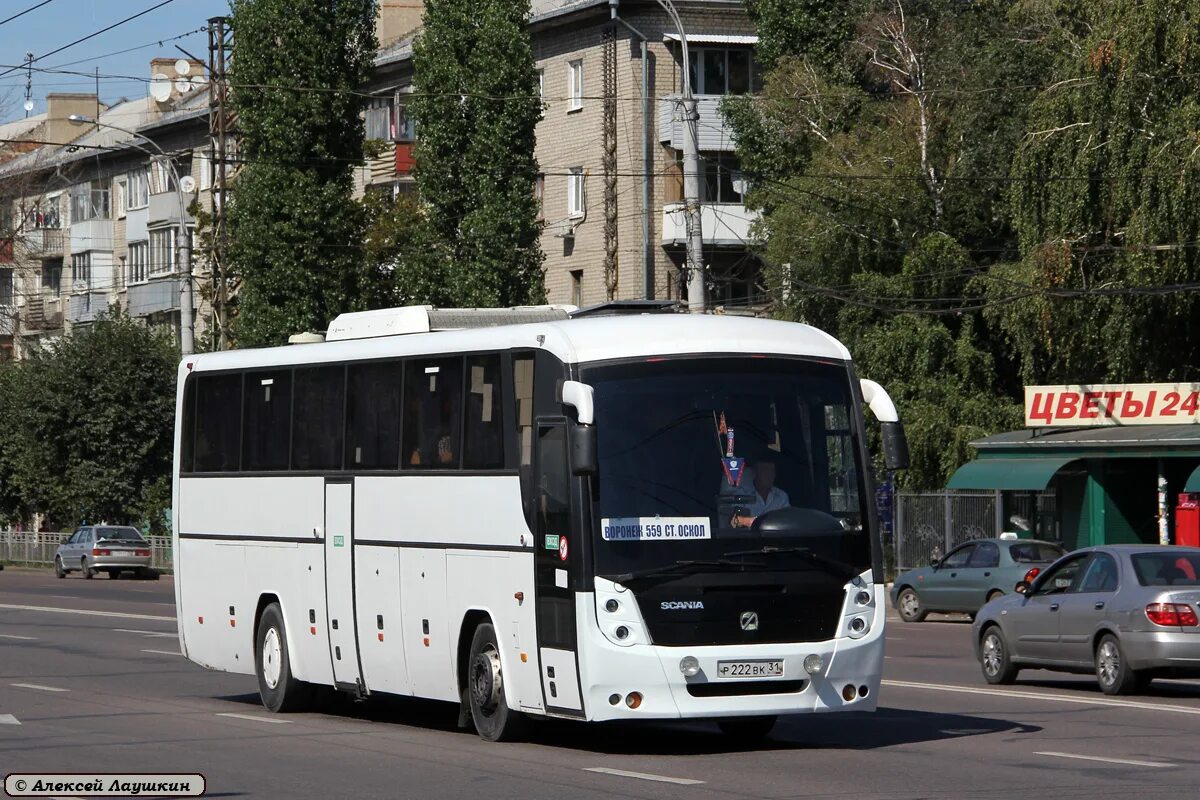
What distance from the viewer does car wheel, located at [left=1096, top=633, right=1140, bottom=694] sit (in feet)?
62.0

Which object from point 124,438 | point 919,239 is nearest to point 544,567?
point 919,239

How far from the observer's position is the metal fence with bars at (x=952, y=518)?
41188 mm

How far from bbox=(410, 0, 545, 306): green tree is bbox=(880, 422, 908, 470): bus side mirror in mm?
37610

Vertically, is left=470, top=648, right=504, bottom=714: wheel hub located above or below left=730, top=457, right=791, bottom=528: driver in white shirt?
below

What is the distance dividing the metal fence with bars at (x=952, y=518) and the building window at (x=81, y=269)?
2000 inches

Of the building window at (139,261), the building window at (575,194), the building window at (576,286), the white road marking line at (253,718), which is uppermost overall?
the building window at (139,261)

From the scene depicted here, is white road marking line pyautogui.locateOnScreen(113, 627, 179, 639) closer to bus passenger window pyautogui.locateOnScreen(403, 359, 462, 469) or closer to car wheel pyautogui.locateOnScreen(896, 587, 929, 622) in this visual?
car wheel pyautogui.locateOnScreen(896, 587, 929, 622)

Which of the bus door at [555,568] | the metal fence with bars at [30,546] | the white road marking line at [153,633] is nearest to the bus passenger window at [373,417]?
the bus door at [555,568]

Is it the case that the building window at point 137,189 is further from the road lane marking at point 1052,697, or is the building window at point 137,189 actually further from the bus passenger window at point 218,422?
the road lane marking at point 1052,697

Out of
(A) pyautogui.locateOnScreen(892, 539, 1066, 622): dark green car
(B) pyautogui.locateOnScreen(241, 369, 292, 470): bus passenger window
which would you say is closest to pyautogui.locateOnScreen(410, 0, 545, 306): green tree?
(A) pyautogui.locateOnScreen(892, 539, 1066, 622): dark green car

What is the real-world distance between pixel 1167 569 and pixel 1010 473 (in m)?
20.5

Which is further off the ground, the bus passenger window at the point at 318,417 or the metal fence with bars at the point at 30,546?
the bus passenger window at the point at 318,417

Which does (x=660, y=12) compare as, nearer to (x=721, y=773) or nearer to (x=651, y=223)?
(x=651, y=223)

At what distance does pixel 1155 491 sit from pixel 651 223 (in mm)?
19811
